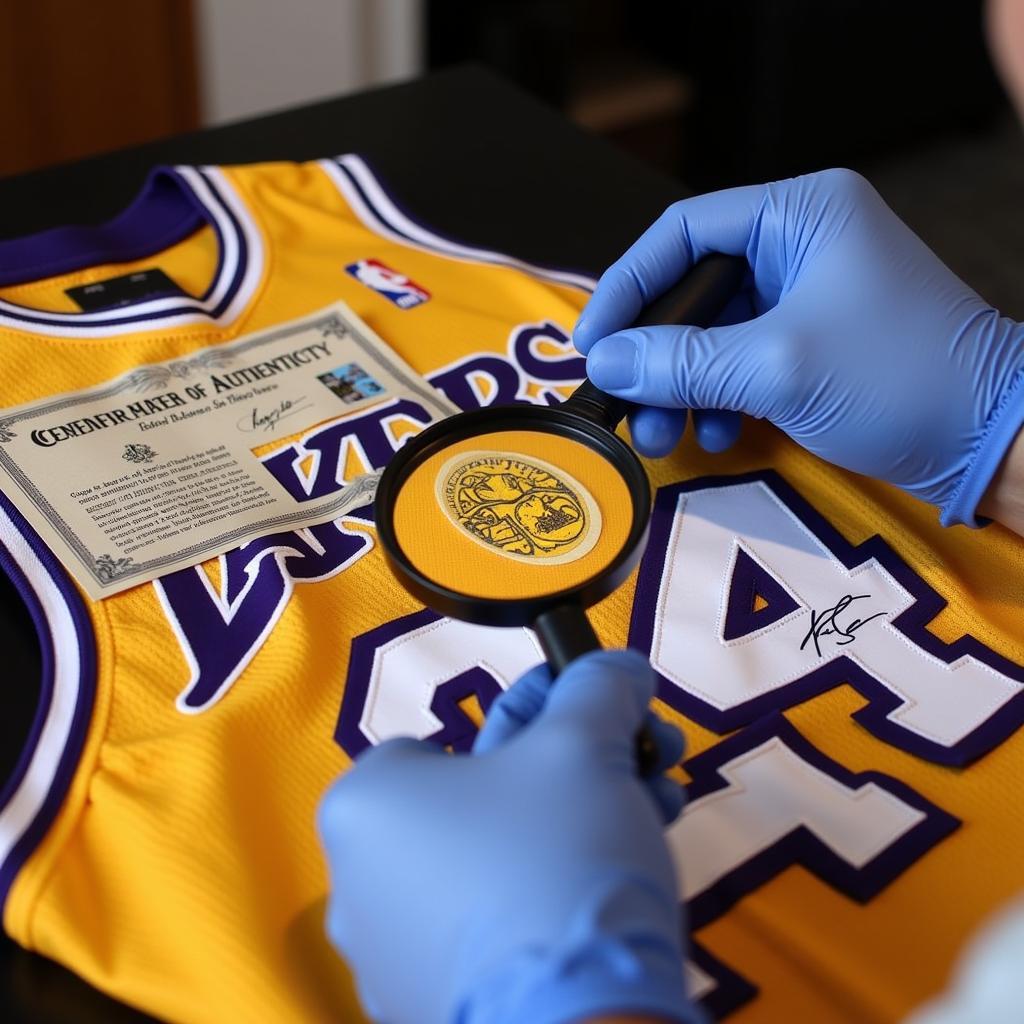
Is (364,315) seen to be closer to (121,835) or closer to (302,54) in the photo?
(121,835)

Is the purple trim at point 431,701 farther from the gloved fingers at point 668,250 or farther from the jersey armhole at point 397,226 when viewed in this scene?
the jersey armhole at point 397,226

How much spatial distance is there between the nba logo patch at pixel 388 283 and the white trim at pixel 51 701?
40 centimetres

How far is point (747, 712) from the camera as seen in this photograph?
2.56ft

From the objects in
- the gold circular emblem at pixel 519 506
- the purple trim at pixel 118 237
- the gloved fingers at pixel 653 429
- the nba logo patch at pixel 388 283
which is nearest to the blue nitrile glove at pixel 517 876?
the gold circular emblem at pixel 519 506

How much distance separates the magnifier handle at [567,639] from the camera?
2.18 feet

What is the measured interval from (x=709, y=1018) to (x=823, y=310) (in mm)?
523

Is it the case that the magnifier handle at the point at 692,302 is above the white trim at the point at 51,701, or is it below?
above

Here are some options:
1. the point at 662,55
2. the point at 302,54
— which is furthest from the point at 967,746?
the point at 662,55

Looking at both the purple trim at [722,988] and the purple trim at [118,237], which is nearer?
the purple trim at [722,988]
